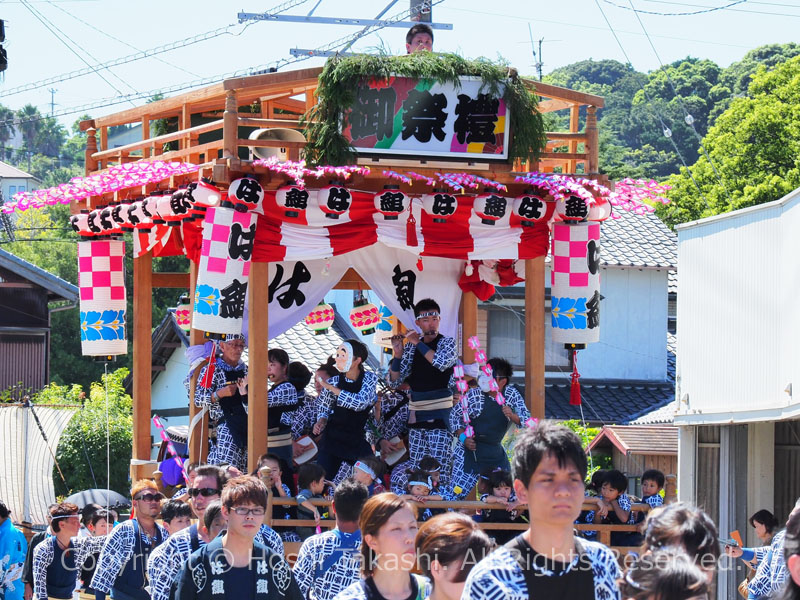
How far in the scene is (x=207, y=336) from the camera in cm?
1156

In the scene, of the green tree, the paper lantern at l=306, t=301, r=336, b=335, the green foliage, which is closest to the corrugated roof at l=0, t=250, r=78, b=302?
the green foliage

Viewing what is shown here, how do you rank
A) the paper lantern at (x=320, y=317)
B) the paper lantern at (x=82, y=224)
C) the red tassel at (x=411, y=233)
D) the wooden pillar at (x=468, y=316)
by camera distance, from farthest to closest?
the paper lantern at (x=320, y=317)
the wooden pillar at (x=468, y=316)
the paper lantern at (x=82, y=224)
the red tassel at (x=411, y=233)

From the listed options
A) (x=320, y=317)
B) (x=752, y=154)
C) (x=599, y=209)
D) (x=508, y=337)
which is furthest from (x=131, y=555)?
(x=752, y=154)

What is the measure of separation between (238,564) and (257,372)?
437 centimetres

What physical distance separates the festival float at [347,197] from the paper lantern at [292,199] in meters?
0.01

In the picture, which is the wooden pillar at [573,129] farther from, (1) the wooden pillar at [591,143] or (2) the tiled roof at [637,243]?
(2) the tiled roof at [637,243]

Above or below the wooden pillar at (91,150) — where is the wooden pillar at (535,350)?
below

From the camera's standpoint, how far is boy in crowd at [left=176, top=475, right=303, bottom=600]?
5.60 m

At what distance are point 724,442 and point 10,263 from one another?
1686cm

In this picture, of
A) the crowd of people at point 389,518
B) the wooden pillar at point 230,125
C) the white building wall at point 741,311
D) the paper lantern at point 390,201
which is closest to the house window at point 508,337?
the white building wall at point 741,311

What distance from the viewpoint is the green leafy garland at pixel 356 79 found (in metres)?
9.98

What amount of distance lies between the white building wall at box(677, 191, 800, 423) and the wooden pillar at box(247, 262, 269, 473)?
436 centimetres

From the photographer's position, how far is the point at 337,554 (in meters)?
6.29

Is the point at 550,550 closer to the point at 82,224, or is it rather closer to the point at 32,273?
the point at 82,224
